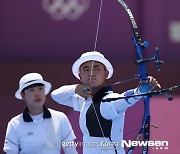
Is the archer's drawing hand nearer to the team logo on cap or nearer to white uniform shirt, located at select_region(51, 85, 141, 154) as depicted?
white uniform shirt, located at select_region(51, 85, 141, 154)

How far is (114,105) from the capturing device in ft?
4.25

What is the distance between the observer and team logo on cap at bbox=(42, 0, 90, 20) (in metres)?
2.49

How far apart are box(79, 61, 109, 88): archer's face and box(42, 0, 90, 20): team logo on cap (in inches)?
45.0

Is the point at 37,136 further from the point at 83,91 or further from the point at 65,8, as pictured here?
the point at 65,8

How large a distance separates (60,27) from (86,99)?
44.9 inches

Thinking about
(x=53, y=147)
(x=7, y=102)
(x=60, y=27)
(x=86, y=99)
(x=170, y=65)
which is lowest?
(x=53, y=147)

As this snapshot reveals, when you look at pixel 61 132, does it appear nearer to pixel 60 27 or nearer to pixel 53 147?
pixel 53 147

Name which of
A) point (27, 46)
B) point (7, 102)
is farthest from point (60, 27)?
point (7, 102)

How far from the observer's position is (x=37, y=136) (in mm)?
1476

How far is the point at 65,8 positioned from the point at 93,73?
1.19 m

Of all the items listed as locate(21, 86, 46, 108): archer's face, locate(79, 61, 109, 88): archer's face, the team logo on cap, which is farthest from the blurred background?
locate(79, 61, 109, 88): archer's face

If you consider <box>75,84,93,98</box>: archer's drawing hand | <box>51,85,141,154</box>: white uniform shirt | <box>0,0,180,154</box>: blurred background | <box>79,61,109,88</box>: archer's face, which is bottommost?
<box>51,85,141,154</box>: white uniform shirt

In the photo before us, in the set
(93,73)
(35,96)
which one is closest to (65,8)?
(35,96)

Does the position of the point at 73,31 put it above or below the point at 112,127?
above
